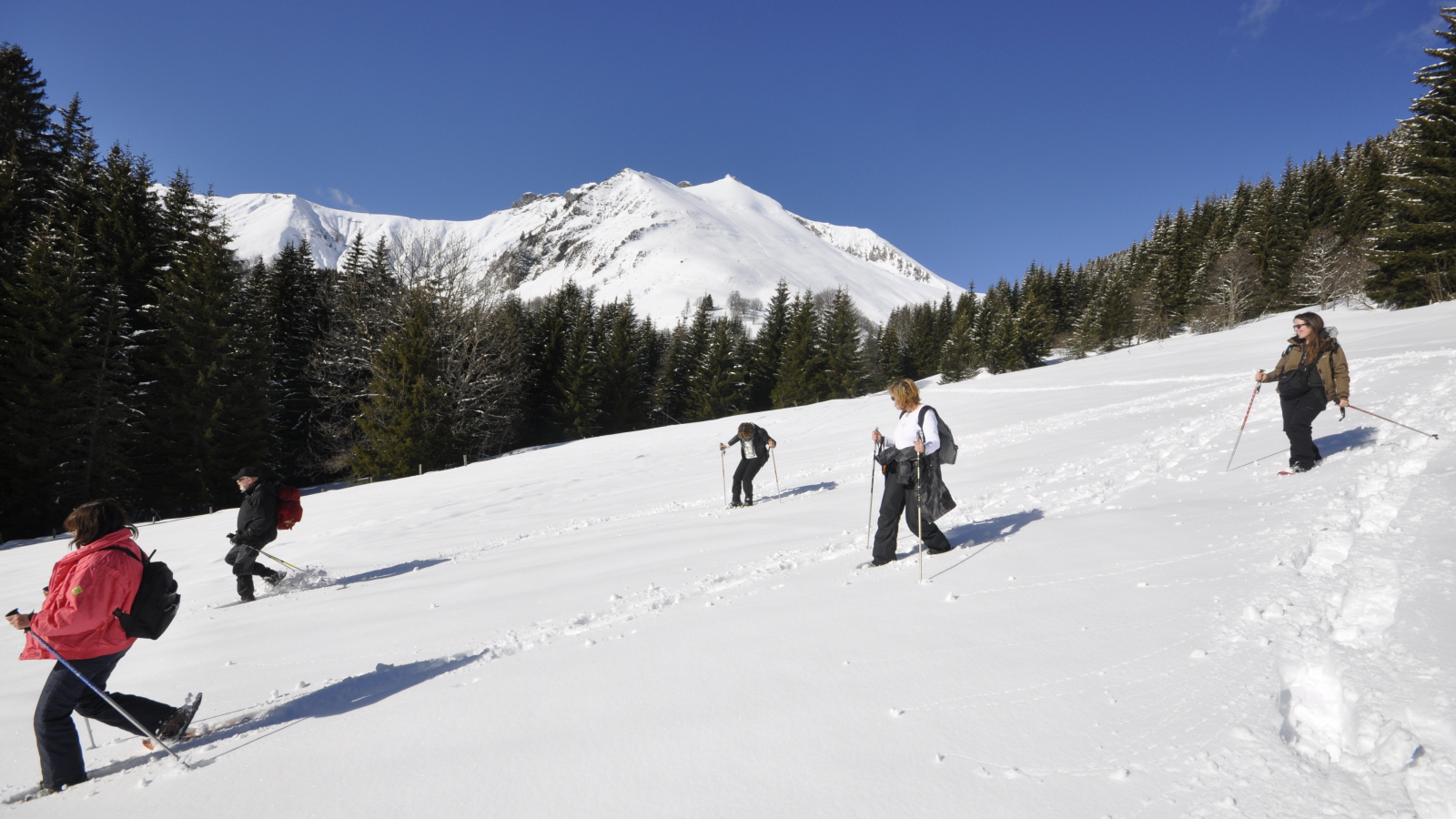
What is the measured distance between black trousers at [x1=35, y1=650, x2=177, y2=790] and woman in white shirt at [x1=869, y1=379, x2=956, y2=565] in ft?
17.9

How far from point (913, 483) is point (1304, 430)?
17.5 ft

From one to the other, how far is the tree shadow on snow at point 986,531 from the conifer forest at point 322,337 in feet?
49.9

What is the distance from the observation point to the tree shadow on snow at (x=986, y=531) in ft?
19.2

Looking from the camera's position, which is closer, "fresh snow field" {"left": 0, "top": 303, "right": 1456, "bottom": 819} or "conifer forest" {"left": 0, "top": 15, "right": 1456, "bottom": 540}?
"fresh snow field" {"left": 0, "top": 303, "right": 1456, "bottom": 819}

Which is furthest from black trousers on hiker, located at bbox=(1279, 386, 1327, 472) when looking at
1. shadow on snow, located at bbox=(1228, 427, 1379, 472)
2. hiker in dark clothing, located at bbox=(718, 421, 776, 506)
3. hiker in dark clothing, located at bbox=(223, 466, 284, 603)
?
hiker in dark clothing, located at bbox=(223, 466, 284, 603)

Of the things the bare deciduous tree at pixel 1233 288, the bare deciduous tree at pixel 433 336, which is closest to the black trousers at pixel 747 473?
the bare deciduous tree at pixel 433 336

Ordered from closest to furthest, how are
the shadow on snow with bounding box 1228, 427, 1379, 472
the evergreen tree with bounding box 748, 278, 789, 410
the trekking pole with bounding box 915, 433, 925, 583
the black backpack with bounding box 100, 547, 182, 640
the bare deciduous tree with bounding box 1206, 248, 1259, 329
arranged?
the black backpack with bounding box 100, 547, 182, 640, the trekking pole with bounding box 915, 433, 925, 583, the shadow on snow with bounding box 1228, 427, 1379, 472, the bare deciduous tree with bounding box 1206, 248, 1259, 329, the evergreen tree with bounding box 748, 278, 789, 410

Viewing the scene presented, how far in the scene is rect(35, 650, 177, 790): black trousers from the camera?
3.27 meters

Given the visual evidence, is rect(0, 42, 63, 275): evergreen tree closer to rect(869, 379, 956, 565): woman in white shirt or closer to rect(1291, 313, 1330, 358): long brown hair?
rect(869, 379, 956, 565): woman in white shirt

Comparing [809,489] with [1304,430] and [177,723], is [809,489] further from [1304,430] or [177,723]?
[177,723]

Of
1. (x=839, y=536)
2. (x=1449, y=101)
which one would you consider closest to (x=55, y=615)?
(x=839, y=536)

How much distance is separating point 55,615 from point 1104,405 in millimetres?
19893

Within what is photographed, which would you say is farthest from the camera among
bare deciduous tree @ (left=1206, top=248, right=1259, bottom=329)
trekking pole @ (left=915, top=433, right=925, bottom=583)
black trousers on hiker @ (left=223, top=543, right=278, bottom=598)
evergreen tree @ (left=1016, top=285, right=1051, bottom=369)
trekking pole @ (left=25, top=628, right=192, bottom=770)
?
evergreen tree @ (left=1016, top=285, right=1051, bottom=369)

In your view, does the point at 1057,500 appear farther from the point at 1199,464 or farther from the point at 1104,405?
the point at 1104,405
